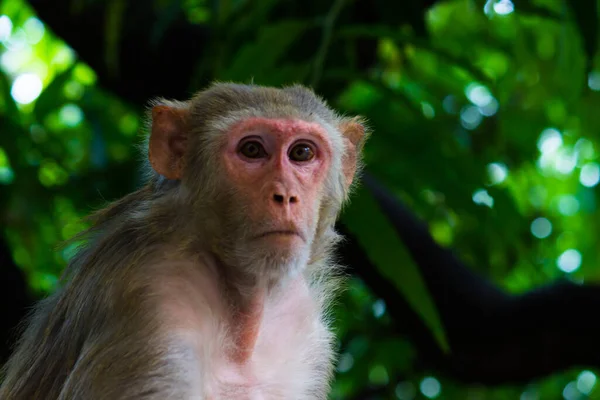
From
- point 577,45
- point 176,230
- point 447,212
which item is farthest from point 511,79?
point 176,230

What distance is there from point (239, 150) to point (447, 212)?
12.4 feet

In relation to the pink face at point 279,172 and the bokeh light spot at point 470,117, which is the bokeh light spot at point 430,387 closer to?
the bokeh light spot at point 470,117

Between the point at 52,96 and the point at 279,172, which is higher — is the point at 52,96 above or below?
above

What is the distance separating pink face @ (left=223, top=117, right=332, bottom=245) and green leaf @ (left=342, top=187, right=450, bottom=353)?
1.83ft

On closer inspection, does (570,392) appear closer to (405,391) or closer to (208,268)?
(405,391)

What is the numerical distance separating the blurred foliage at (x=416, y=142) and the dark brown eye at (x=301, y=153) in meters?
0.65

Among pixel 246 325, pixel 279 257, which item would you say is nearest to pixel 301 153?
pixel 279 257

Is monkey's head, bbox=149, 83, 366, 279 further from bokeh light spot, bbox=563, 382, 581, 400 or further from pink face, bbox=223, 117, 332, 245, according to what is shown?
bokeh light spot, bbox=563, 382, 581, 400

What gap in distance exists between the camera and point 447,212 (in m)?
6.62

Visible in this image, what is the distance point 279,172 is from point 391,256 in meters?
0.92

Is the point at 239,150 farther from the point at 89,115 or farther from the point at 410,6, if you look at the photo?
the point at 89,115

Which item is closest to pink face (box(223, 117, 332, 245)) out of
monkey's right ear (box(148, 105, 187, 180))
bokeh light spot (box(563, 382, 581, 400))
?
monkey's right ear (box(148, 105, 187, 180))

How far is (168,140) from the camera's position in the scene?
318cm

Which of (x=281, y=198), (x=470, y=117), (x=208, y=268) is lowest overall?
(x=208, y=268)
